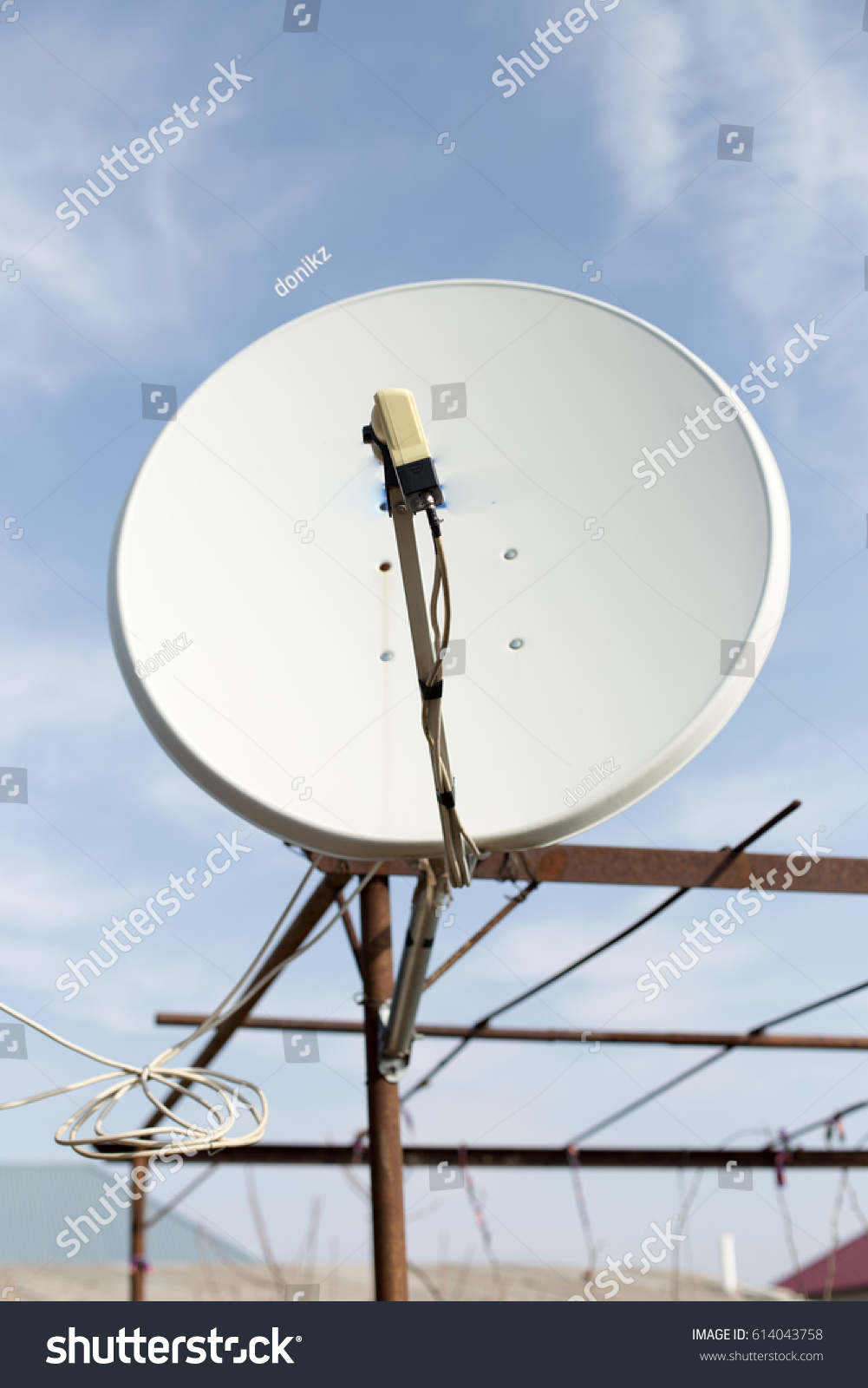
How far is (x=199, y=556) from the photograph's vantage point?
5.02 meters

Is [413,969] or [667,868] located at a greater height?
[667,868]

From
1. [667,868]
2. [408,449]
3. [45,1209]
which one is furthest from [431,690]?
[45,1209]

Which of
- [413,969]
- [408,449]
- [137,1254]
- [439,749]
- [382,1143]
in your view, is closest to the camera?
[408,449]

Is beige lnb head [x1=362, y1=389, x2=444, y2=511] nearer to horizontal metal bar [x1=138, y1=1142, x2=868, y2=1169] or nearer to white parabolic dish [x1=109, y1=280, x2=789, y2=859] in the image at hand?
white parabolic dish [x1=109, y1=280, x2=789, y2=859]

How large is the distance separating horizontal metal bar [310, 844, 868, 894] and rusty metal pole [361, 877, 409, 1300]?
0.65 meters

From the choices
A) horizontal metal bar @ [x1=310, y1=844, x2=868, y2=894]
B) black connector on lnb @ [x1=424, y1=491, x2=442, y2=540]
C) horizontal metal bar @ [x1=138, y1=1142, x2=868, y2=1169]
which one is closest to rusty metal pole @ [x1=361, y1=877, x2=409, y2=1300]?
horizontal metal bar @ [x1=310, y1=844, x2=868, y2=894]

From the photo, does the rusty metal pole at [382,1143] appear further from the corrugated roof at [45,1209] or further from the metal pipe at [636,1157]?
the corrugated roof at [45,1209]

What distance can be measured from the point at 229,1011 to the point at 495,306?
355 centimetres

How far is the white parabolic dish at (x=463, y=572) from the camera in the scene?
14.3 ft

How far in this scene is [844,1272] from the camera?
2511cm

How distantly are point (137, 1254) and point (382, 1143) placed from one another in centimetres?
380

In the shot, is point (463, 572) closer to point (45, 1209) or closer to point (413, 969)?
point (413, 969)
